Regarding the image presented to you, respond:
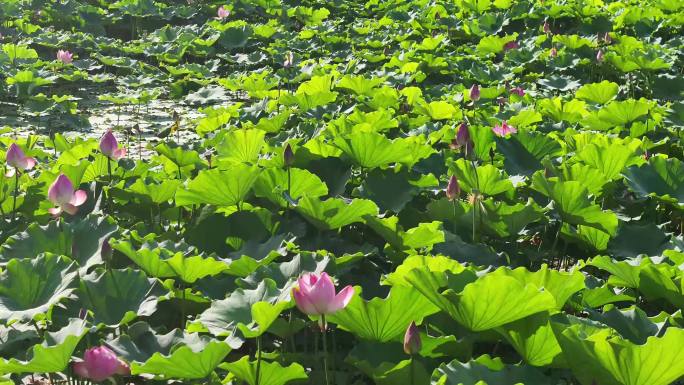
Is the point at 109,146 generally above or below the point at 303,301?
below

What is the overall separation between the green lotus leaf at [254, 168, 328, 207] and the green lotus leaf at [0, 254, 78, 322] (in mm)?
608

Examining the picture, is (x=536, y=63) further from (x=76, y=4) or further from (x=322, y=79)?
(x=76, y=4)

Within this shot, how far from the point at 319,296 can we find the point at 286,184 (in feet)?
3.03

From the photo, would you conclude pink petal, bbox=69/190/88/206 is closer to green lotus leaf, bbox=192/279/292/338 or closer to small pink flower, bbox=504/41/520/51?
green lotus leaf, bbox=192/279/292/338

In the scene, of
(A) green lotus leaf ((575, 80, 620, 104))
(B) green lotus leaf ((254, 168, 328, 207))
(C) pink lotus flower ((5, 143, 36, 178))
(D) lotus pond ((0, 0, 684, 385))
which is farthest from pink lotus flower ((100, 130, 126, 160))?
(A) green lotus leaf ((575, 80, 620, 104))

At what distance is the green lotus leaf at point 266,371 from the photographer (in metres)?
1.40

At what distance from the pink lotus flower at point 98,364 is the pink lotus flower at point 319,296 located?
13.4 inches

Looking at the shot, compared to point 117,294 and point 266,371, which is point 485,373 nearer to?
point 266,371

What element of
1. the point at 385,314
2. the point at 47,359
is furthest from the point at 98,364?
the point at 385,314

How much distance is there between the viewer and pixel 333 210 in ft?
6.60

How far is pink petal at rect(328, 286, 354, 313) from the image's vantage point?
1347 millimetres

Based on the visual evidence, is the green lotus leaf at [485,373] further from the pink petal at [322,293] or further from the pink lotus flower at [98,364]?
the pink lotus flower at [98,364]

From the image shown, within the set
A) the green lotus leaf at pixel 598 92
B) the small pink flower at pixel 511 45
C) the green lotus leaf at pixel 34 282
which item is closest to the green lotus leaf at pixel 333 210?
the green lotus leaf at pixel 34 282

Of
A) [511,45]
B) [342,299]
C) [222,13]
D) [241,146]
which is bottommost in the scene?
[222,13]
